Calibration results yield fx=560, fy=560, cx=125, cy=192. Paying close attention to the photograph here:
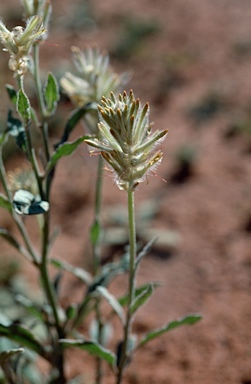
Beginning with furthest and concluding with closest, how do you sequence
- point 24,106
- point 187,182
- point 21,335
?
point 187,182, point 21,335, point 24,106

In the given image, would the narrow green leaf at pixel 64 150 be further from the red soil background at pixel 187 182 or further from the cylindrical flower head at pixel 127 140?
the red soil background at pixel 187 182

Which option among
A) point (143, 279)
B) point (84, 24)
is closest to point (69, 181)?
point (143, 279)

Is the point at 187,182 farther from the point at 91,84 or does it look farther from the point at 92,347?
the point at 92,347

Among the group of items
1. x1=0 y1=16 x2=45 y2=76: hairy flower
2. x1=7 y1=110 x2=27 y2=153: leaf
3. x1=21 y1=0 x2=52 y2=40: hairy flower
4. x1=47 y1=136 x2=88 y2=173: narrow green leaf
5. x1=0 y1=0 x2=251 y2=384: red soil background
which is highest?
x1=21 y1=0 x2=52 y2=40: hairy flower

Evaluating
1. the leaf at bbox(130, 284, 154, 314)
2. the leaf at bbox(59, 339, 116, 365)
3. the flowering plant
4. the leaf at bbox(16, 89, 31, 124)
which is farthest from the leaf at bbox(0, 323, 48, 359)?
the leaf at bbox(16, 89, 31, 124)

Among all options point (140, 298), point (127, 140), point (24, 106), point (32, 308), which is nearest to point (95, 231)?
point (32, 308)

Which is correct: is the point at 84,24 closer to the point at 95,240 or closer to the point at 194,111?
the point at 194,111

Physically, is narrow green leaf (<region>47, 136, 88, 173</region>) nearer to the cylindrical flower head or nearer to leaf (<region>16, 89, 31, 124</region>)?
leaf (<region>16, 89, 31, 124</region>)

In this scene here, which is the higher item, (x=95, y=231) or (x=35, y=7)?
(x=35, y=7)

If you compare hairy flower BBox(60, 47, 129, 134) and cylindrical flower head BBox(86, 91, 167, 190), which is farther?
hairy flower BBox(60, 47, 129, 134)
